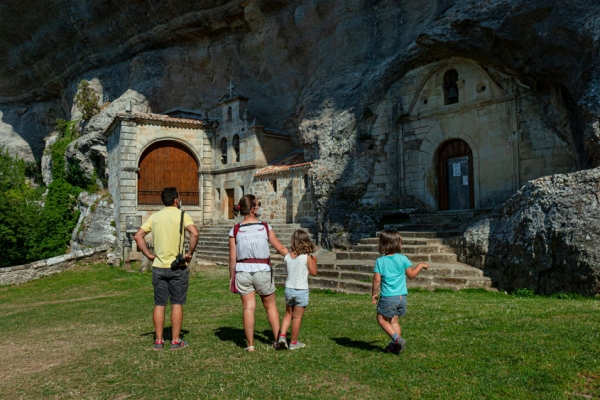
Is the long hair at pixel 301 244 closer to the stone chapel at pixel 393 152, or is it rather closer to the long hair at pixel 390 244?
the long hair at pixel 390 244

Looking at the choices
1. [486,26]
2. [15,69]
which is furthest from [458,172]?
[15,69]

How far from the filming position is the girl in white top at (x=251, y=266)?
5.49 meters

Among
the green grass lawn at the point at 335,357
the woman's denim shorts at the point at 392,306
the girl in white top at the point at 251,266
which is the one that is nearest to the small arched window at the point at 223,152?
the green grass lawn at the point at 335,357

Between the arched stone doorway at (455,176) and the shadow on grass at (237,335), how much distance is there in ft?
33.6

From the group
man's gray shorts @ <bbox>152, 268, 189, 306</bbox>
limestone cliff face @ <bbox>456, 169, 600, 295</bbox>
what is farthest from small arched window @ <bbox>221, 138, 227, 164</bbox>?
man's gray shorts @ <bbox>152, 268, 189, 306</bbox>

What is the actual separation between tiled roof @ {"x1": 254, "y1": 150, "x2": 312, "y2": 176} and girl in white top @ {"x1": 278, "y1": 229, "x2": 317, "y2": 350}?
14.0 meters

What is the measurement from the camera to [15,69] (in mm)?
34156

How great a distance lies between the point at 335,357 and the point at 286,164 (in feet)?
55.8

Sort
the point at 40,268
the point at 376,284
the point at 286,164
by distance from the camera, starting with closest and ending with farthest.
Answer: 1. the point at 376,284
2. the point at 40,268
3. the point at 286,164

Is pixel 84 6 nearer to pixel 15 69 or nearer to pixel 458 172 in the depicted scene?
pixel 15 69

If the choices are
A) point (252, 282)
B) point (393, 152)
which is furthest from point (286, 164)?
point (252, 282)

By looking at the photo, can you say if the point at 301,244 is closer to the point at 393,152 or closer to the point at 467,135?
the point at 467,135

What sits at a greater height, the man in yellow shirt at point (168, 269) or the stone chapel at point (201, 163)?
the stone chapel at point (201, 163)

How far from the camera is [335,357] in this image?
201 inches
